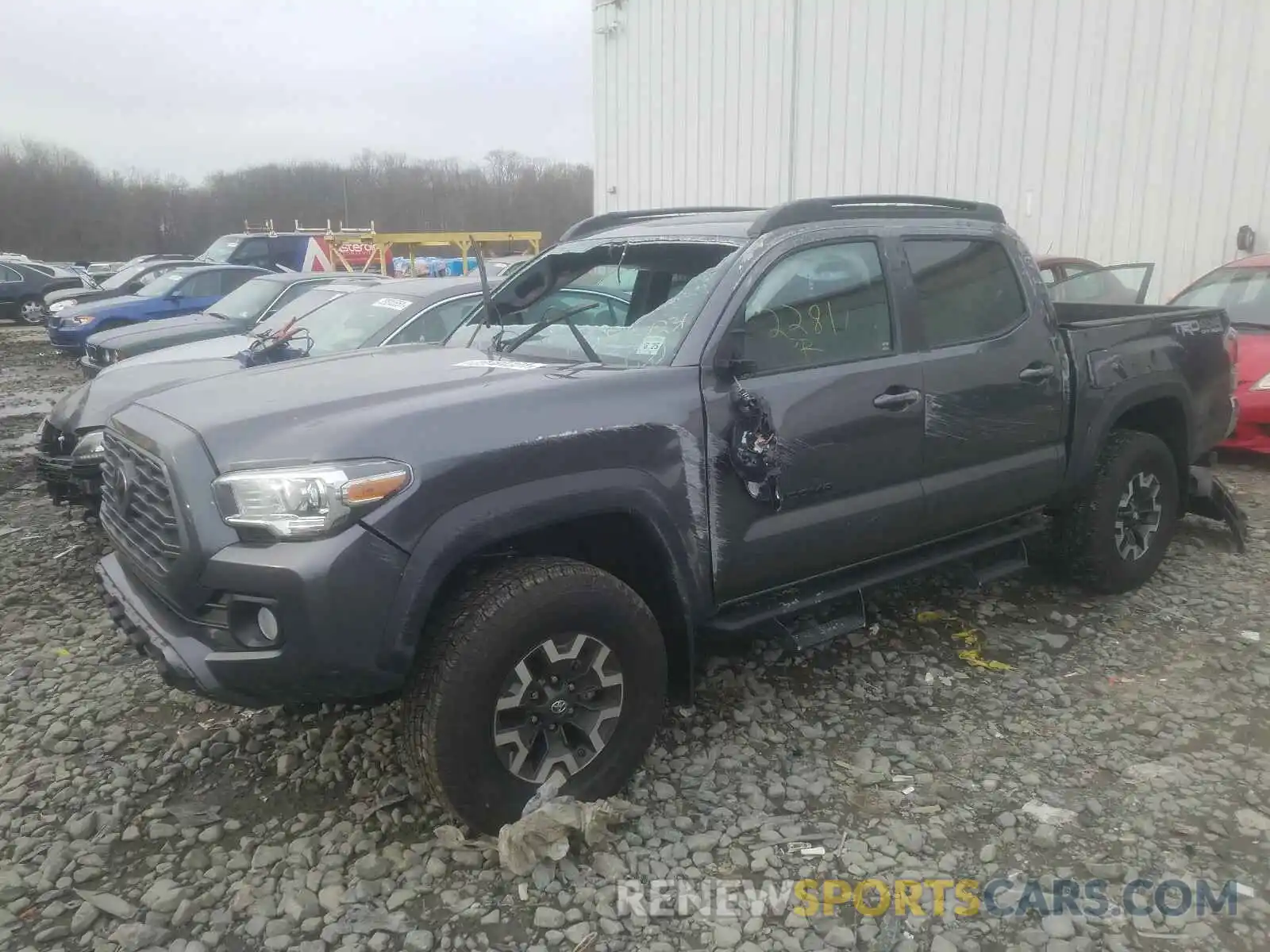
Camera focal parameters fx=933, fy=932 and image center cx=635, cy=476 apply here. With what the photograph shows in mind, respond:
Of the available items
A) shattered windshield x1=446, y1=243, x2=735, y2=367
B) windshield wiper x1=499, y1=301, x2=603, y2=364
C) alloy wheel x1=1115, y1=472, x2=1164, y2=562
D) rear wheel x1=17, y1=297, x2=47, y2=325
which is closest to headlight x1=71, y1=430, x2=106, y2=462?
shattered windshield x1=446, y1=243, x2=735, y2=367

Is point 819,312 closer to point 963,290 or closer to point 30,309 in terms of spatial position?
point 963,290

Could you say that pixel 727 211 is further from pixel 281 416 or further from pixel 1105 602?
pixel 1105 602

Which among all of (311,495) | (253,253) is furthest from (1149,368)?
(253,253)

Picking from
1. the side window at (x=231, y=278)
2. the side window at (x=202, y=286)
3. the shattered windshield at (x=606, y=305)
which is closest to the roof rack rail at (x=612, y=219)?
the shattered windshield at (x=606, y=305)

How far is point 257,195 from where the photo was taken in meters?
55.2

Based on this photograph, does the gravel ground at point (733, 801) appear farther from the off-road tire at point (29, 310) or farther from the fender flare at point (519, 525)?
the off-road tire at point (29, 310)

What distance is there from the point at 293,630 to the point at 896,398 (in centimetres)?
221

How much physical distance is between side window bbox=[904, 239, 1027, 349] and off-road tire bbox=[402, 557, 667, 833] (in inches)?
68.9

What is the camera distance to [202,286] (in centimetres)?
1320

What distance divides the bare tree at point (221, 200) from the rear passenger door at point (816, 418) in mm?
42630

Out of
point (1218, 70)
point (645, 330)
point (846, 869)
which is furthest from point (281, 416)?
point (1218, 70)

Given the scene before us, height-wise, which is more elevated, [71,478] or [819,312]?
[819,312]

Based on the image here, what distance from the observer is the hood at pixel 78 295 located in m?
15.6

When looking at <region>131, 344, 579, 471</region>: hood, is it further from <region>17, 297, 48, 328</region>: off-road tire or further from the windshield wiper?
<region>17, 297, 48, 328</region>: off-road tire
